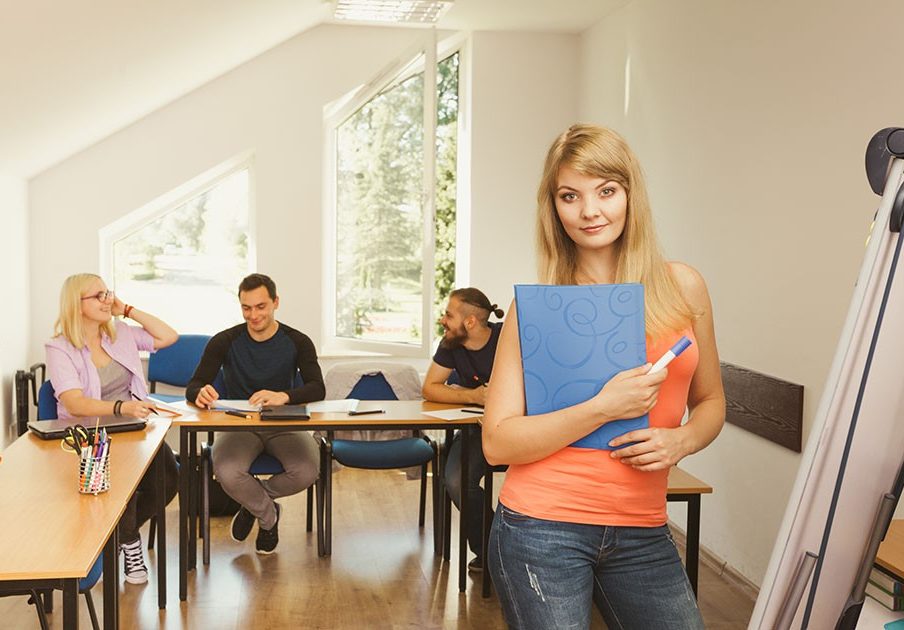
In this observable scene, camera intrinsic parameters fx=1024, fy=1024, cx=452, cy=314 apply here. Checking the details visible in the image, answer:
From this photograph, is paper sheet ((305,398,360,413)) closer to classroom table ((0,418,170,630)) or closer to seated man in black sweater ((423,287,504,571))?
seated man in black sweater ((423,287,504,571))

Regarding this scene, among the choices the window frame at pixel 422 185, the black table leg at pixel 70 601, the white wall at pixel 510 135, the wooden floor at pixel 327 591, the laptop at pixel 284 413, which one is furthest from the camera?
the white wall at pixel 510 135

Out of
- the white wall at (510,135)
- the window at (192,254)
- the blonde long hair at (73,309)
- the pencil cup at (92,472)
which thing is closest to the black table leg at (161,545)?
the blonde long hair at (73,309)

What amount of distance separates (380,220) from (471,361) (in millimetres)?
2330

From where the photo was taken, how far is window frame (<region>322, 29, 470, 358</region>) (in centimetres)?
648

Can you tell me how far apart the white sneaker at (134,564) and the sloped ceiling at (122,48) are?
187 centimetres

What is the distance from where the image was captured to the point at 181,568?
404 cm

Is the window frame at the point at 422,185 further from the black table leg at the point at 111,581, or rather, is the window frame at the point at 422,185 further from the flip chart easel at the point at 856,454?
the flip chart easel at the point at 856,454

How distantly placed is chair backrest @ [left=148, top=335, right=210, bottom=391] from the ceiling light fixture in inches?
83.1

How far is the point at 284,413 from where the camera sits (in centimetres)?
421

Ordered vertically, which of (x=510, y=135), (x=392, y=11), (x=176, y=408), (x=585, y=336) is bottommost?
(x=176, y=408)

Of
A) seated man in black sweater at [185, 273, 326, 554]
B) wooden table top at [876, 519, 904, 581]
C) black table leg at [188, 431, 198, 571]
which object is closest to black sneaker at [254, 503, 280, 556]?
seated man in black sweater at [185, 273, 326, 554]

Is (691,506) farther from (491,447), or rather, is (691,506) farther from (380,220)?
(380,220)

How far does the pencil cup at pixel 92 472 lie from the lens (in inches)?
112

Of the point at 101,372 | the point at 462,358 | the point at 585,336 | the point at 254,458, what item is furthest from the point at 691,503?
the point at 101,372
